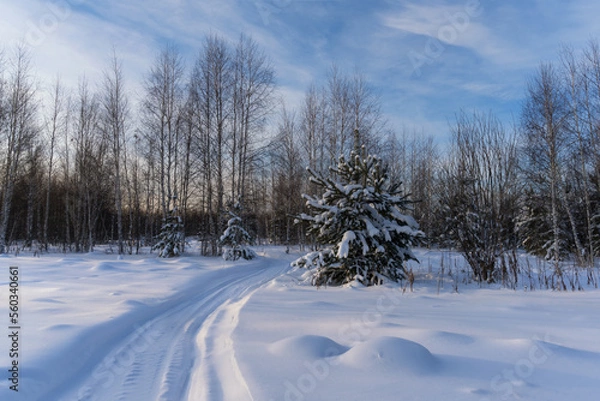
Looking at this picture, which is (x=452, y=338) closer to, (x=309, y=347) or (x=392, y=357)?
(x=392, y=357)

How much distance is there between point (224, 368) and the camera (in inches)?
116

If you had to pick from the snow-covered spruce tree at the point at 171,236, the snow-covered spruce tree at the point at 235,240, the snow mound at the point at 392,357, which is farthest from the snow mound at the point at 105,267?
the snow mound at the point at 392,357

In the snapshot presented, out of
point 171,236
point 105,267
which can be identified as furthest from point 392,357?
point 171,236

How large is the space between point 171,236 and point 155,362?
46.0 ft

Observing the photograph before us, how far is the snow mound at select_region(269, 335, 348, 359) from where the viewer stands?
2.95m

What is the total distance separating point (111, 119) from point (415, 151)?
26004mm

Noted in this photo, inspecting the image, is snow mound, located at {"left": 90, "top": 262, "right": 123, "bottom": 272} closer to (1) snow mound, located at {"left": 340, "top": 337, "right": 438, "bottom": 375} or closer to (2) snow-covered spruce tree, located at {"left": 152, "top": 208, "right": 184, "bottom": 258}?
(2) snow-covered spruce tree, located at {"left": 152, "top": 208, "right": 184, "bottom": 258}

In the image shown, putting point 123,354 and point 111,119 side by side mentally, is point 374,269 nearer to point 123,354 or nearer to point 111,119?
point 123,354

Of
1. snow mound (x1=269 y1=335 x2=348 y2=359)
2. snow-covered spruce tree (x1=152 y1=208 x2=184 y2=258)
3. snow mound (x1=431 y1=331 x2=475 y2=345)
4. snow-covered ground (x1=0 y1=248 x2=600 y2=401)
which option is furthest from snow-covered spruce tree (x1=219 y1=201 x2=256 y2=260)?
snow mound (x1=431 y1=331 x2=475 y2=345)

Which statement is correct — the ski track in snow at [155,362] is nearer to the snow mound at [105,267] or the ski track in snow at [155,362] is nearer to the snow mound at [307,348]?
the snow mound at [307,348]

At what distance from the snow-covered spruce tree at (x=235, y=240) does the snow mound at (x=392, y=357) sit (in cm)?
1233

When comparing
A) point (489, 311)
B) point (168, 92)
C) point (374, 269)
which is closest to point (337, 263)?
point (374, 269)

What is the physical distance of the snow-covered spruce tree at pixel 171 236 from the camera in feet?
53.0

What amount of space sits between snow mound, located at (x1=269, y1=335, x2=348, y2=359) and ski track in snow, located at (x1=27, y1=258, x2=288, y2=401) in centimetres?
46
